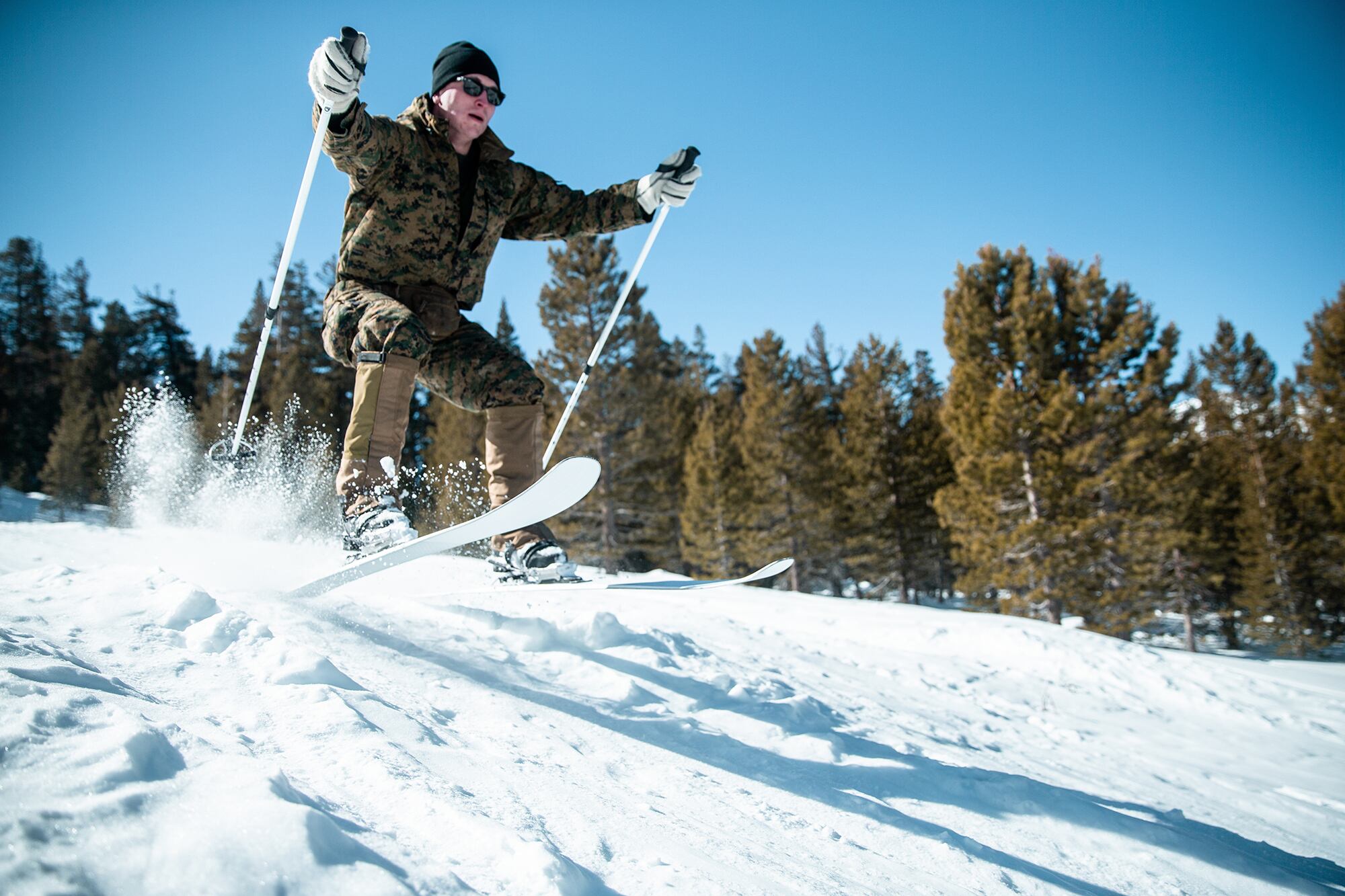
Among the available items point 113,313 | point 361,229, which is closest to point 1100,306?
point 361,229

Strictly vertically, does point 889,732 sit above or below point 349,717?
below

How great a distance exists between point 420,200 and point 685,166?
4.42ft

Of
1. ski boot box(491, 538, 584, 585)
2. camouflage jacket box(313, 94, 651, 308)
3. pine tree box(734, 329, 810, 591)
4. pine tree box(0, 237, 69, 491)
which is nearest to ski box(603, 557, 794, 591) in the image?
ski boot box(491, 538, 584, 585)

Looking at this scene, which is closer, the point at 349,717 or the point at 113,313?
the point at 349,717

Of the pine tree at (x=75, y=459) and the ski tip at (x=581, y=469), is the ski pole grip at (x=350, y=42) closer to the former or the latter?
the ski tip at (x=581, y=469)

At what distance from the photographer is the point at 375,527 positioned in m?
2.51

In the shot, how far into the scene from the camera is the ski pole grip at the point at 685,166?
3.27 meters

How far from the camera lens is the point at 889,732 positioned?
288cm

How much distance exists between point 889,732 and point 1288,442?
29.4 metres

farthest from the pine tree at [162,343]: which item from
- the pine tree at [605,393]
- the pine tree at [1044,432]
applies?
the pine tree at [1044,432]

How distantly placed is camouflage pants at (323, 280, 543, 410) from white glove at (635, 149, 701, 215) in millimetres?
1086

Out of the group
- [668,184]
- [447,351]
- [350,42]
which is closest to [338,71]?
[350,42]

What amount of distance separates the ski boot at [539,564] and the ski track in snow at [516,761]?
0.15 m

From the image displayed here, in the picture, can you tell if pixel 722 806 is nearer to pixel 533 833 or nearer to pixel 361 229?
pixel 533 833
